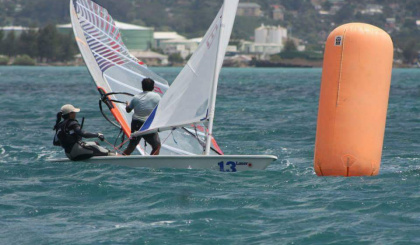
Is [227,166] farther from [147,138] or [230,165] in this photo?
[147,138]

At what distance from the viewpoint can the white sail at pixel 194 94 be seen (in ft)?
43.6

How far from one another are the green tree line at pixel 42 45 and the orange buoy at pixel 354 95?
153 m

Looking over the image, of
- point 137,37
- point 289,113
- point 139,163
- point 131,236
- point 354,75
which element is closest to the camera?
point 131,236

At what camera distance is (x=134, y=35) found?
187750 millimetres

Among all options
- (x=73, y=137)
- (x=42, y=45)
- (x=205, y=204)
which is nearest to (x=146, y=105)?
(x=73, y=137)

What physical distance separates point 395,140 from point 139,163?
752 centimetres

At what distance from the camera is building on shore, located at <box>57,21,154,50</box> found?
184250mm

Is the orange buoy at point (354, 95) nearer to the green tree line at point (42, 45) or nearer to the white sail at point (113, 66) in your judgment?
the white sail at point (113, 66)

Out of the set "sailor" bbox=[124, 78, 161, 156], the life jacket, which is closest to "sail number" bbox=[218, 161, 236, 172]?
"sailor" bbox=[124, 78, 161, 156]

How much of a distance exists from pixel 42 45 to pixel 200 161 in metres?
157

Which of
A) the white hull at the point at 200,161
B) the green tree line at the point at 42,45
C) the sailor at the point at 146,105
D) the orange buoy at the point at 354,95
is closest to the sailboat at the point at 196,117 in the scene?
the white hull at the point at 200,161

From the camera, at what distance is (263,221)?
406 inches

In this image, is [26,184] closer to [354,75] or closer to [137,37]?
[354,75]

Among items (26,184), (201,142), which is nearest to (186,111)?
(201,142)
